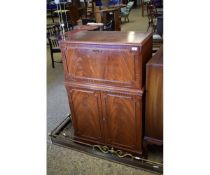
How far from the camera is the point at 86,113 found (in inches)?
77.7

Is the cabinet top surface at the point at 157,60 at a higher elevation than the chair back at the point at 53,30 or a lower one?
lower

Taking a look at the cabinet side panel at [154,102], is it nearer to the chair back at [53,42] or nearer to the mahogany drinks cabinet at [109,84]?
the mahogany drinks cabinet at [109,84]

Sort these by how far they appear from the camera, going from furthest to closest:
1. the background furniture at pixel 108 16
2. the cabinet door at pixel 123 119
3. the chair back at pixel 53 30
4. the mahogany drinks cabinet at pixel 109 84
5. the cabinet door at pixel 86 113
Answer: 1. the background furniture at pixel 108 16
2. the chair back at pixel 53 30
3. the cabinet door at pixel 86 113
4. the cabinet door at pixel 123 119
5. the mahogany drinks cabinet at pixel 109 84

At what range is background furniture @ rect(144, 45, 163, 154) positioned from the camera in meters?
1.53

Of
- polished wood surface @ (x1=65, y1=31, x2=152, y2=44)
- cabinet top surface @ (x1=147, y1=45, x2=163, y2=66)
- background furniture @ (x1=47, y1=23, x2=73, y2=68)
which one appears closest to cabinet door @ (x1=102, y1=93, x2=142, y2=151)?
cabinet top surface @ (x1=147, y1=45, x2=163, y2=66)

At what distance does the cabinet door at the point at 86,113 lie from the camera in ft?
6.18

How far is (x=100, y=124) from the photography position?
1959 millimetres

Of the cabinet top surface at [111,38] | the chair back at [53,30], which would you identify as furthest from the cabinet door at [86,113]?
the chair back at [53,30]

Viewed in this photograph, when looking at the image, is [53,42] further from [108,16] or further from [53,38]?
[108,16]

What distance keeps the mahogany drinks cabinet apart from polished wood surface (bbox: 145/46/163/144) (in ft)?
0.19

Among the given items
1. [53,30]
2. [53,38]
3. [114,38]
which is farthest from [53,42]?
[114,38]
